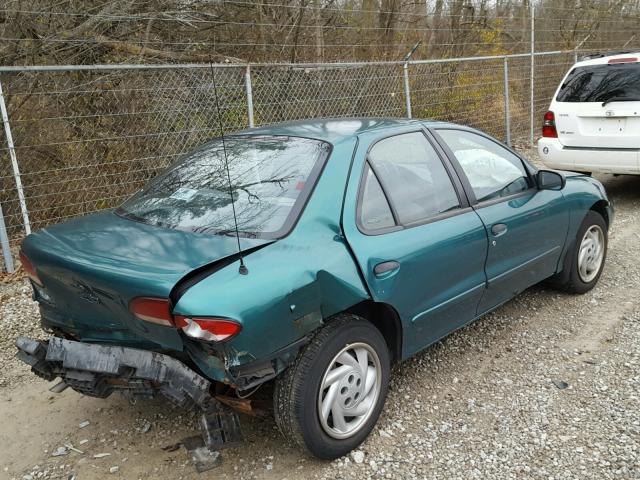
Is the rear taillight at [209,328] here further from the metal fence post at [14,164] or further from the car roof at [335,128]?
the metal fence post at [14,164]

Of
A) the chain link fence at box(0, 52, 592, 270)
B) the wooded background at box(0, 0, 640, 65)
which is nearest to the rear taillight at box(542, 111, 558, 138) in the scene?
the chain link fence at box(0, 52, 592, 270)

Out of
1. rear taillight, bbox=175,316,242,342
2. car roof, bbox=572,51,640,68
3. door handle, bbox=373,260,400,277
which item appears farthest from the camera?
car roof, bbox=572,51,640,68

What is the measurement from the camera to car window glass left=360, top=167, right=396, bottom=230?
292 cm

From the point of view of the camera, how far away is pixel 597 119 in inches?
277

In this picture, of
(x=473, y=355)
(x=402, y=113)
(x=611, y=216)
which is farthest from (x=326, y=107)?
(x=473, y=355)

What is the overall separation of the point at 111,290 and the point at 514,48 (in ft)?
48.6

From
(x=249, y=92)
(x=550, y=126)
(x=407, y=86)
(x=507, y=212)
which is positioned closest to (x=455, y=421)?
(x=507, y=212)

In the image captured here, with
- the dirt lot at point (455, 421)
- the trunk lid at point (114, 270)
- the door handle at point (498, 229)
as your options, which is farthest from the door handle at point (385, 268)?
the door handle at point (498, 229)

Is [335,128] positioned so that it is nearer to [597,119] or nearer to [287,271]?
[287,271]

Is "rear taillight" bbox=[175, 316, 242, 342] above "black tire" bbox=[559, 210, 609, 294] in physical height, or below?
above

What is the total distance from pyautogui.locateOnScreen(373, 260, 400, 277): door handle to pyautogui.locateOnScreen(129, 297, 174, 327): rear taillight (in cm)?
103

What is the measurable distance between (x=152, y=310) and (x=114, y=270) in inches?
11.0

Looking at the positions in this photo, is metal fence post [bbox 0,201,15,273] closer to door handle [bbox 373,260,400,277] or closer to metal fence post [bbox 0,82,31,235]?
metal fence post [bbox 0,82,31,235]

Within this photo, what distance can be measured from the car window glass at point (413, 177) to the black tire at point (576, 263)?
1617 mm
